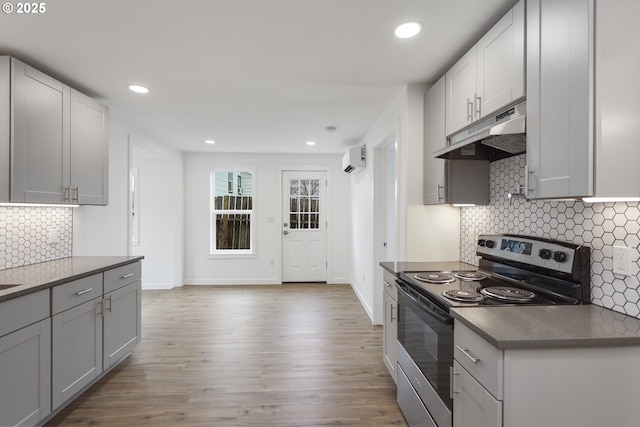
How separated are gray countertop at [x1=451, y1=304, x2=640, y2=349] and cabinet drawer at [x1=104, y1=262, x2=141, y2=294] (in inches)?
96.1

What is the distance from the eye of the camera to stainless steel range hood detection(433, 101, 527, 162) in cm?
148

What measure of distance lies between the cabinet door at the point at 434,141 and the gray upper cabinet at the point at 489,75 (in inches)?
3.5

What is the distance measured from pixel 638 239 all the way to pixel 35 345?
9.76 ft

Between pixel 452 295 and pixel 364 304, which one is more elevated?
pixel 452 295

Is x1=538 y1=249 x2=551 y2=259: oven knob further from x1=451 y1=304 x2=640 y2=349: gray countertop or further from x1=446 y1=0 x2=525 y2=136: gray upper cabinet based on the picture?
x1=446 y1=0 x2=525 y2=136: gray upper cabinet

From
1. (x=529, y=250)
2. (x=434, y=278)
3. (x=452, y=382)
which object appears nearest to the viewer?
(x=452, y=382)

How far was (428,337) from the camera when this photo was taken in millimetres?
1667

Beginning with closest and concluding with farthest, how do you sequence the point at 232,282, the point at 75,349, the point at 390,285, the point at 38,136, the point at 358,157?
the point at 75,349 → the point at 38,136 → the point at 390,285 → the point at 358,157 → the point at 232,282

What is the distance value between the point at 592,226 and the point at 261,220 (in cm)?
494

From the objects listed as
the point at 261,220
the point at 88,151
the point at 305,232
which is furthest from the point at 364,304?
the point at 88,151

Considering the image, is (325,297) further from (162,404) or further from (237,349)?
(162,404)

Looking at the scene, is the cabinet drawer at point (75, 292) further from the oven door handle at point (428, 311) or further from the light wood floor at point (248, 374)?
the oven door handle at point (428, 311)

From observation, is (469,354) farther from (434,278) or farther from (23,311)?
(23,311)

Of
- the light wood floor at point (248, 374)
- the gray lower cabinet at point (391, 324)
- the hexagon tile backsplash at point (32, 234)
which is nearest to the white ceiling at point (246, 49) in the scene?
the hexagon tile backsplash at point (32, 234)
